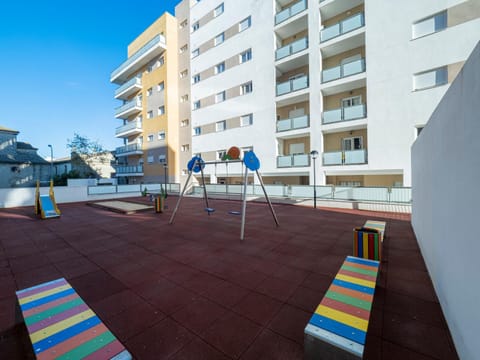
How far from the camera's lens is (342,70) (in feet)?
49.3

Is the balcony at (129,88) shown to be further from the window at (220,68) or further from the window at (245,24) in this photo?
the window at (245,24)

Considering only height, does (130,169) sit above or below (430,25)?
below

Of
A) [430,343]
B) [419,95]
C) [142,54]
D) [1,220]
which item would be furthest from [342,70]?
[142,54]

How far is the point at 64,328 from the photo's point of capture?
7.13ft

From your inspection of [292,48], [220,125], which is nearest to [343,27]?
[292,48]

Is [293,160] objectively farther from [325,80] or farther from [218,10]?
[218,10]

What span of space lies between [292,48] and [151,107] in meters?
21.3

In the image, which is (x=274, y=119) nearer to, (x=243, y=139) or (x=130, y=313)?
(x=243, y=139)

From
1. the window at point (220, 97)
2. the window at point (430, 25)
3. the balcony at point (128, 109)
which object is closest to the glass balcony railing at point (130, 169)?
the balcony at point (128, 109)

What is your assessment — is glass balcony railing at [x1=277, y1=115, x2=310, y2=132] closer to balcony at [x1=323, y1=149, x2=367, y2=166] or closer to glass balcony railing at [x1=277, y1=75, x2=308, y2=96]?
glass balcony railing at [x1=277, y1=75, x2=308, y2=96]

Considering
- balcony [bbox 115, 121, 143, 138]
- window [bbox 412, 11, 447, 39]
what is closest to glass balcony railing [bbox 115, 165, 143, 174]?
balcony [bbox 115, 121, 143, 138]

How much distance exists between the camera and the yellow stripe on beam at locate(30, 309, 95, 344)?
6.70 feet

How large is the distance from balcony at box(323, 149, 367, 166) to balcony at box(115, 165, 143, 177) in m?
26.1

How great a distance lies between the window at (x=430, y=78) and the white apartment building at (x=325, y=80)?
47 millimetres
